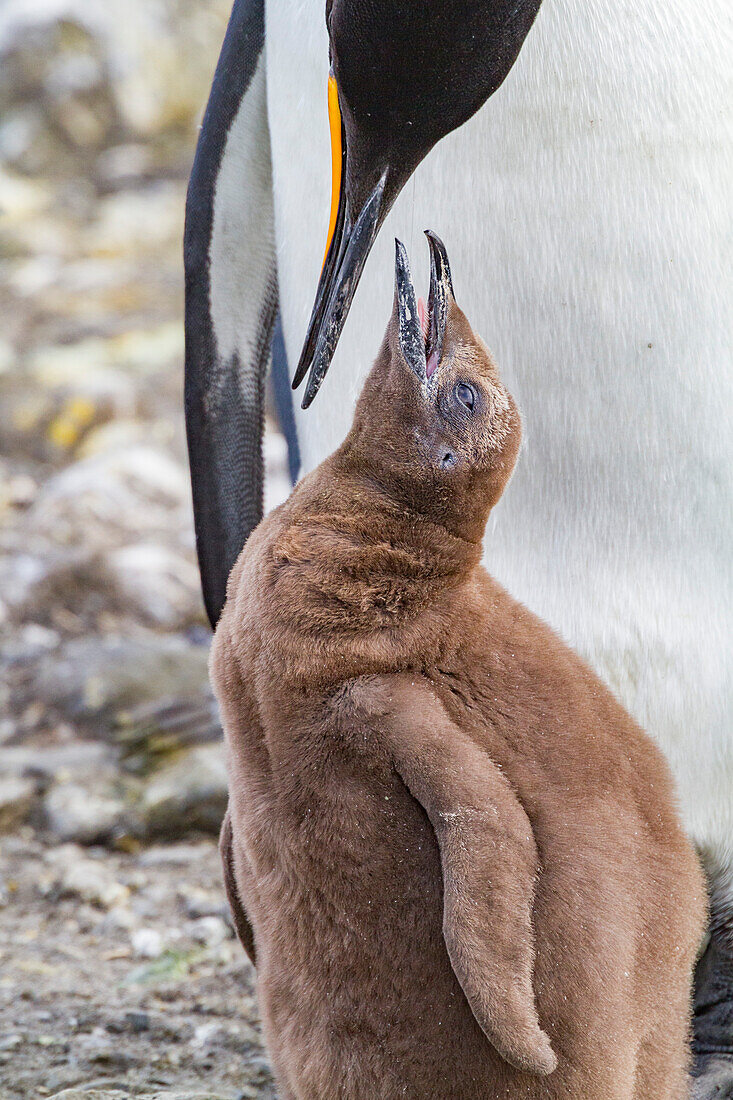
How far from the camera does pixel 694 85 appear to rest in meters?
1.51

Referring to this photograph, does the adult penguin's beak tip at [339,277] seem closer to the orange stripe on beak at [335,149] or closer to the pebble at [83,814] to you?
the orange stripe on beak at [335,149]

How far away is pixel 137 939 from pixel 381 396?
4.36 ft

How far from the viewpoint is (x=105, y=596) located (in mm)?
3764

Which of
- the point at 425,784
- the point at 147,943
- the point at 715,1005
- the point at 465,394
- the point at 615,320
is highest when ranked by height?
the point at 615,320

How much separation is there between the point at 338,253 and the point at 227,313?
0.69 meters

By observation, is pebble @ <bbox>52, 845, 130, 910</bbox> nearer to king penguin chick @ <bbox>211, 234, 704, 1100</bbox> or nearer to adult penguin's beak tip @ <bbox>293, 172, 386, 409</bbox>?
king penguin chick @ <bbox>211, 234, 704, 1100</bbox>

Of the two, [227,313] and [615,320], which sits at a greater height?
[227,313]

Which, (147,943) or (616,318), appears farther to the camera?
(147,943)

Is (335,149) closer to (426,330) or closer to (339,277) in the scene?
(339,277)

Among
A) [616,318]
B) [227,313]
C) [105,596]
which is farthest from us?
[105,596]

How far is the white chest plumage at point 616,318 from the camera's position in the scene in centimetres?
150

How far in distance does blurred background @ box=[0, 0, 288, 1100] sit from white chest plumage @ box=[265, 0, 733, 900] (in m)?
0.72

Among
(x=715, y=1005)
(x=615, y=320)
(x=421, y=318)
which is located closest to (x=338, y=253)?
(x=421, y=318)

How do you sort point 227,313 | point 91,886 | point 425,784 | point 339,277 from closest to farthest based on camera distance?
point 425,784
point 339,277
point 227,313
point 91,886
